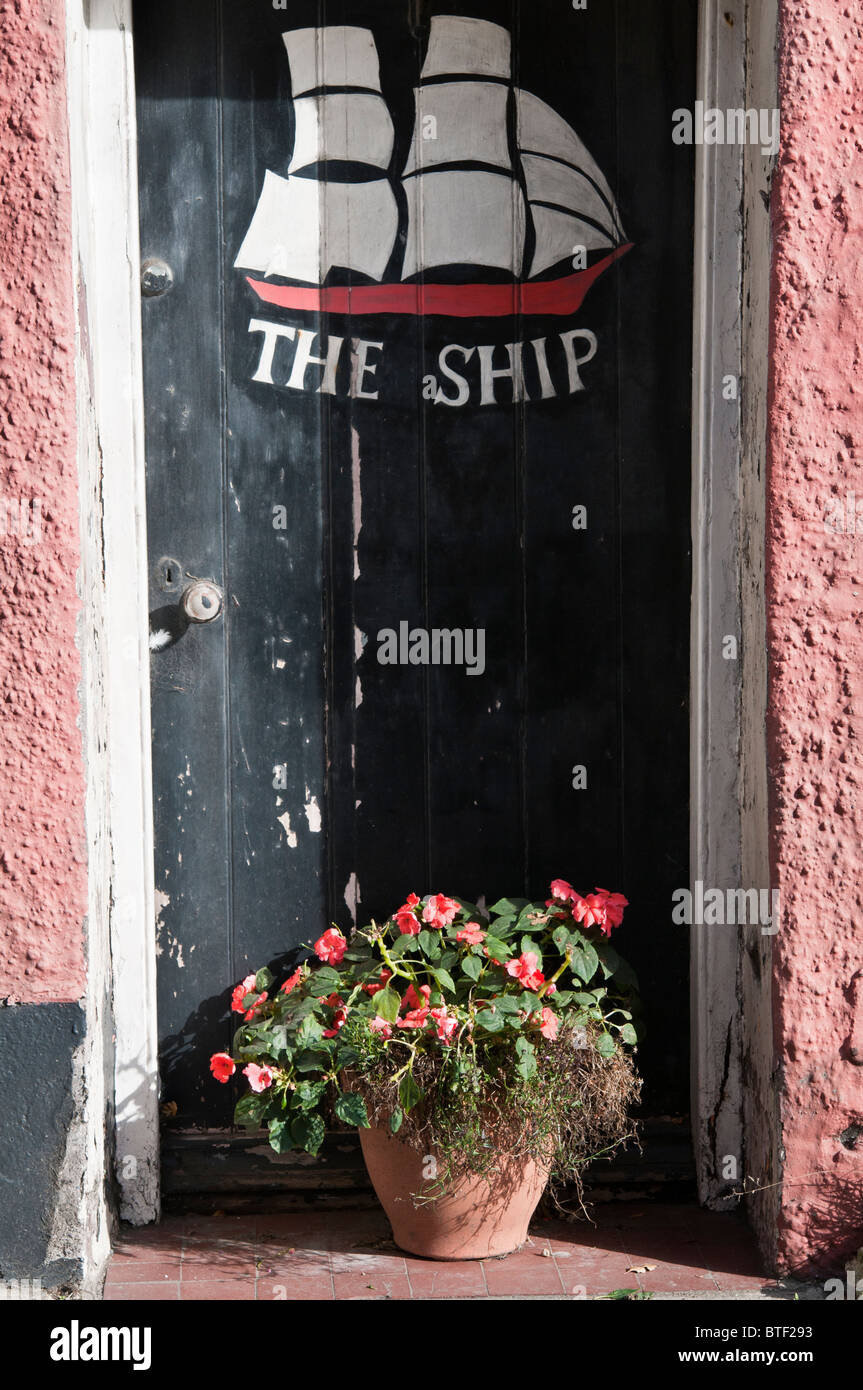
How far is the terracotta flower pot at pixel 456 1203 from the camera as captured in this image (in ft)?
8.23

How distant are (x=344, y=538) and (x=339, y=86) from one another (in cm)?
89

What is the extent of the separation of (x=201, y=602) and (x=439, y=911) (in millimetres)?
780

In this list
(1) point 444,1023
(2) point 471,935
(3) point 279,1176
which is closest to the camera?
(1) point 444,1023

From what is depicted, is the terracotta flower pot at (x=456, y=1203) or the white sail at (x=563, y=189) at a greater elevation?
the white sail at (x=563, y=189)

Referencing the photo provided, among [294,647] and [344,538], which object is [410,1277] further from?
[344,538]

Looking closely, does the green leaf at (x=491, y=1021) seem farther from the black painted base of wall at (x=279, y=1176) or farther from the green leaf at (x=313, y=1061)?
the black painted base of wall at (x=279, y=1176)

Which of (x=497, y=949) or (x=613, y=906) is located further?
(x=613, y=906)

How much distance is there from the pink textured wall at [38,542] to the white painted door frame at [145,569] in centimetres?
18

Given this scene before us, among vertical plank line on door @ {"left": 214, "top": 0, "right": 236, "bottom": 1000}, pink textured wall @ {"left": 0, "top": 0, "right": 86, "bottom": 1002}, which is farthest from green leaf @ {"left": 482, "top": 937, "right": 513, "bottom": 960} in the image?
pink textured wall @ {"left": 0, "top": 0, "right": 86, "bottom": 1002}

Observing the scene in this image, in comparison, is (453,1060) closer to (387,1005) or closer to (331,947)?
(387,1005)

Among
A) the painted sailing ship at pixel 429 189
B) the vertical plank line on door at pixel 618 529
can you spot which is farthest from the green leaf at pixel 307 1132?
the painted sailing ship at pixel 429 189

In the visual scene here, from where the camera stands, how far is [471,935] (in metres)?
2.50

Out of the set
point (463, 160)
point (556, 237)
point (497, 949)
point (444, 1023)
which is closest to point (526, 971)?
point (497, 949)

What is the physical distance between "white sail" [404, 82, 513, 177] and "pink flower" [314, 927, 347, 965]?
4.96ft
